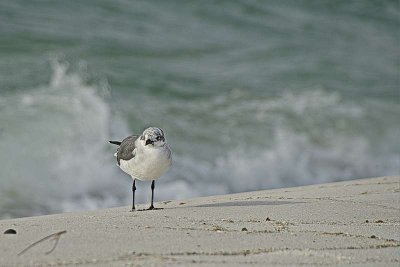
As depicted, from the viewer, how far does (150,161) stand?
20.5ft

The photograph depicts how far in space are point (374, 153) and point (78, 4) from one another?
19.3 ft

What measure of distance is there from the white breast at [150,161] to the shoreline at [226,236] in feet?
0.99

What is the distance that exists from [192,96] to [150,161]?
764cm

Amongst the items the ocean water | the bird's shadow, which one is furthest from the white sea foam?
the bird's shadow

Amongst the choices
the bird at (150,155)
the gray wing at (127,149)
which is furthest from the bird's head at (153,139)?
the gray wing at (127,149)

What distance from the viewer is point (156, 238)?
15.3 ft

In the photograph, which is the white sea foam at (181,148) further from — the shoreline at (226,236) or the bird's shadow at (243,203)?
the shoreline at (226,236)

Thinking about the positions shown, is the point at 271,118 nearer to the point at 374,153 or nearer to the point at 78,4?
the point at 374,153

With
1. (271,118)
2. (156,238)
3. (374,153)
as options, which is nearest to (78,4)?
(271,118)

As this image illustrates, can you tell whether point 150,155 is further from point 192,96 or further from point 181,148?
point 192,96

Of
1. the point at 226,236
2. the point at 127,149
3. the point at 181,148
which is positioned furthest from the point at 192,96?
the point at 226,236

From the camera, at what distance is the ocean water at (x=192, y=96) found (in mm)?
10430

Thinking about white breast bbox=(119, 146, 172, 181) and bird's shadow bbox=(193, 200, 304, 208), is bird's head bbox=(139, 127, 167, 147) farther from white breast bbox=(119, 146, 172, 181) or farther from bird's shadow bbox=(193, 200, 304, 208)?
bird's shadow bbox=(193, 200, 304, 208)

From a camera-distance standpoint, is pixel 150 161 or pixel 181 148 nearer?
pixel 150 161
